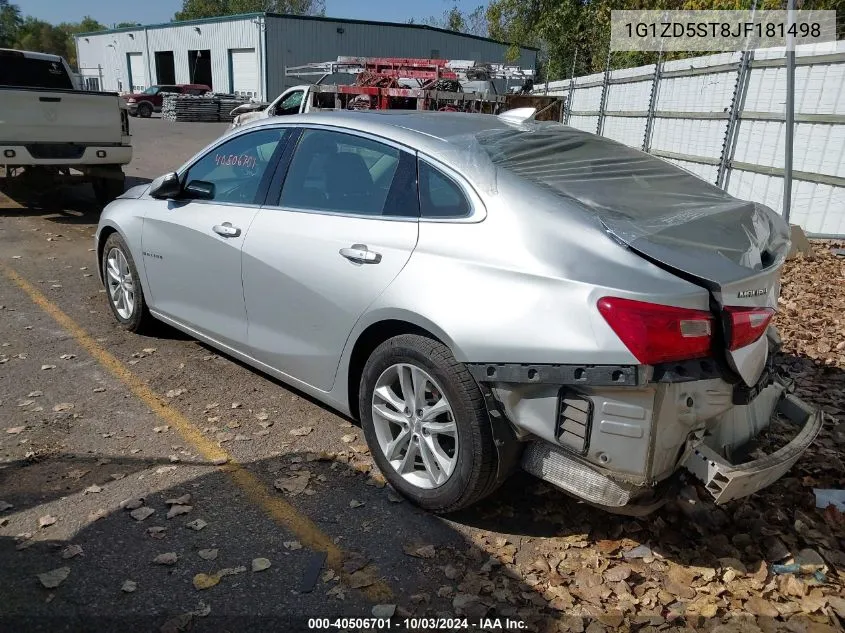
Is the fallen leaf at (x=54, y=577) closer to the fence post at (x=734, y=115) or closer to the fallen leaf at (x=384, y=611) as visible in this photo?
the fallen leaf at (x=384, y=611)

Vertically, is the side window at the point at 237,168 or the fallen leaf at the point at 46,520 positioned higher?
the side window at the point at 237,168

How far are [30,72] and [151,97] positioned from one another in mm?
27078

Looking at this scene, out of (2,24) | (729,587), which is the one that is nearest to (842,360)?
(729,587)

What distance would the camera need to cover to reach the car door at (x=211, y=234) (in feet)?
12.9

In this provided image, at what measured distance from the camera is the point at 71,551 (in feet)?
9.13

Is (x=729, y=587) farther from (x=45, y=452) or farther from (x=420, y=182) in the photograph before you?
(x=45, y=452)

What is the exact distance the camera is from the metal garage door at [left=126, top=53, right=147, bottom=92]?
48.7 metres

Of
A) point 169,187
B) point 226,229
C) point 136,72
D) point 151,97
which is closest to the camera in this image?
point 226,229

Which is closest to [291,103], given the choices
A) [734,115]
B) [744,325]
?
[734,115]

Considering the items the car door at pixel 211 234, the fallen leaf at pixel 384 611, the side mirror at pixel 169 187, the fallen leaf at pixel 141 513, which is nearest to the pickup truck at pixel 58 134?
the car door at pixel 211 234

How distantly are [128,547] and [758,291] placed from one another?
2.75 metres

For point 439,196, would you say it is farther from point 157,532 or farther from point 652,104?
point 652,104

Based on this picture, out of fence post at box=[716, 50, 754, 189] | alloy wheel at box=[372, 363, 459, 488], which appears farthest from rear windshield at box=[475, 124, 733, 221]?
fence post at box=[716, 50, 754, 189]

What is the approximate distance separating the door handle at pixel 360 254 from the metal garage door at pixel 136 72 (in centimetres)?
5210
